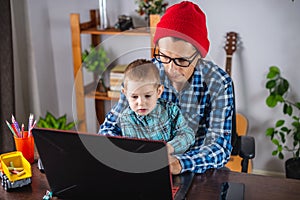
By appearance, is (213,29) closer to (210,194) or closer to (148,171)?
(210,194)

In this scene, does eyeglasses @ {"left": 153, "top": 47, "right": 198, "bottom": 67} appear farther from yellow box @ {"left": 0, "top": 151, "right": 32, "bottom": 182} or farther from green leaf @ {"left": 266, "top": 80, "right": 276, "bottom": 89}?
green leaf @ {"left": 266, "top": 80, "right": 276, "bottom": 89}

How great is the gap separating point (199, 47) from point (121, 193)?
0.47 meters

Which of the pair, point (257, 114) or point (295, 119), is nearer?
point (295, 119)

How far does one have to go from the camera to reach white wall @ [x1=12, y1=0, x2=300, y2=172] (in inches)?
101

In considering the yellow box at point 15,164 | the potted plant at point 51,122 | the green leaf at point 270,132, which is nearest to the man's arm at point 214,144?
the yellow box at point 15,164

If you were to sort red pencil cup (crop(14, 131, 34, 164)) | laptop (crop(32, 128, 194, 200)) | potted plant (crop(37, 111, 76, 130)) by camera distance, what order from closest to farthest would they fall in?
1. laptop (crop(32, 128, 194, 200))
2. red pencil cup (crop(14, 131, 34, 164))
3. potted plant (crop(37, 111, 76, 130))

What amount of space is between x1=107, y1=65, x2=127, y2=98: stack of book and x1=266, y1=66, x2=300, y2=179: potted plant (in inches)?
64.9

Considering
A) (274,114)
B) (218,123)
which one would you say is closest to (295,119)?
(274,114)

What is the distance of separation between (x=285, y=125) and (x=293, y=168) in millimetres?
342

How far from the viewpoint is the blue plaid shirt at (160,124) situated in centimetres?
105

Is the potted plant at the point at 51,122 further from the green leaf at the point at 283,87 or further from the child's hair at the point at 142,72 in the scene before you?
the child's hair at the point at 142,72

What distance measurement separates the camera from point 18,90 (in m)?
2.73

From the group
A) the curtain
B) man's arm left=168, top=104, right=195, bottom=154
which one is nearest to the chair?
man's arm left=168, top=104, right=195, bottom=154

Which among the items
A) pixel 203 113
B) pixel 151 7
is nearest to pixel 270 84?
pixel 151 7
